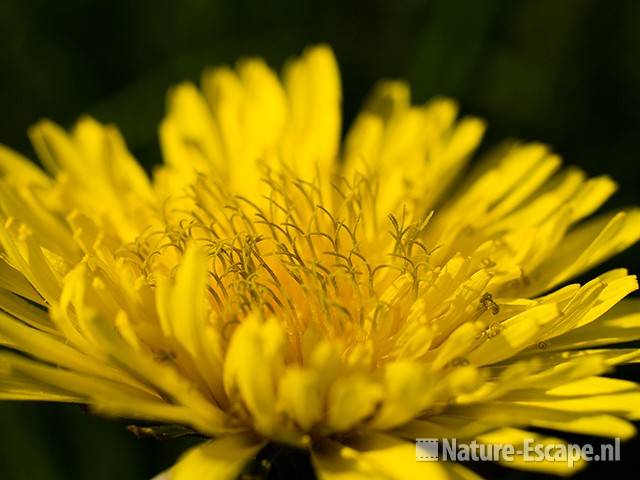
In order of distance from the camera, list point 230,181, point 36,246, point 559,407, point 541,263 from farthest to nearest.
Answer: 1. point 230,181
2. point 541,263
3. point 36,246
4. point 559,407

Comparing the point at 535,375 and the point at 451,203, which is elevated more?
the point at 451,203

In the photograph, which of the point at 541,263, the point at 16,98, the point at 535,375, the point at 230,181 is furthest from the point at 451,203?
the point at 16,98

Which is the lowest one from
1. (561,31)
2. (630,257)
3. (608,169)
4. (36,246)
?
(36,246)

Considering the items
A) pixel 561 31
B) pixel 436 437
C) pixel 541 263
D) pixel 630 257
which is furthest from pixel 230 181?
pixel 561 31

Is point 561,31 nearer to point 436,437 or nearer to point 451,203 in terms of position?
point 451,203

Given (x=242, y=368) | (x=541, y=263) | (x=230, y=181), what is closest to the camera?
(x=242, y=368)

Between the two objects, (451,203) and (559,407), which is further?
(451,203)
